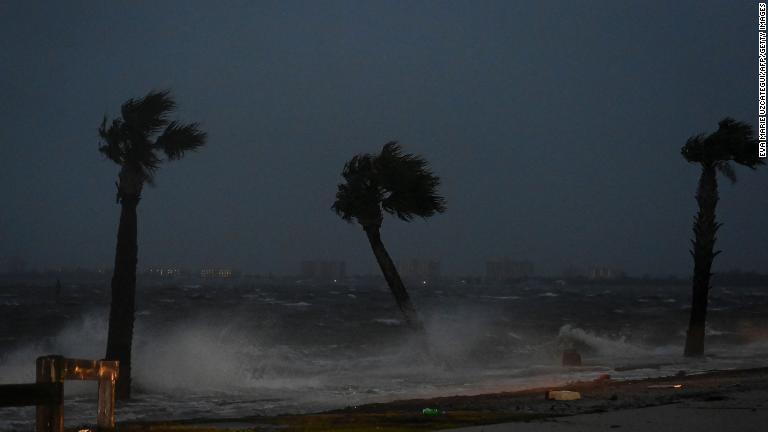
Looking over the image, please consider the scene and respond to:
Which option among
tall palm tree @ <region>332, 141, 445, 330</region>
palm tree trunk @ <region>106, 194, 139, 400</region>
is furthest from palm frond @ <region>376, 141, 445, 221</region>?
palm tree trunk @ <region>106, 194, 139, 400</region>

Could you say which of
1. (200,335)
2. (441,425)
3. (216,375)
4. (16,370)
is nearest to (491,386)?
(216,375)

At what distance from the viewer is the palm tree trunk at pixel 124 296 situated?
67.1 feet

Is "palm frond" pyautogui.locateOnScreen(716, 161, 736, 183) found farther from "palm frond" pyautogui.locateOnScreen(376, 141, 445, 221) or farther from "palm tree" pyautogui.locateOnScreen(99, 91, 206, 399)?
"palm tree" pyautogui.locateOnScreen(99, 91, 206, 399)

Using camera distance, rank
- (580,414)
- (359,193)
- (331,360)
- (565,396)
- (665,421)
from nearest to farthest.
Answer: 1. (665,421)
2. (580,414)
3. (565,396)
4. (359,193)
5. (331,360)

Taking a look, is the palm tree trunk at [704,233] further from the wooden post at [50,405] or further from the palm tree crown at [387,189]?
the wooden post at [50,405]

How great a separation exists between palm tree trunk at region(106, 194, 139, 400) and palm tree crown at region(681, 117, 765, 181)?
16333 mm

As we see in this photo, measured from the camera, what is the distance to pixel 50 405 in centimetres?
941

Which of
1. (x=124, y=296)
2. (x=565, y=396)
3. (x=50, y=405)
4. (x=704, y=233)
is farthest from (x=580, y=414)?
(x=704, y=233)

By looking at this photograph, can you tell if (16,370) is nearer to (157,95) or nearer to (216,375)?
(216,375)

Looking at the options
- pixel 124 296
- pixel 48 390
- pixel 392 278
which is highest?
pixel 392 278

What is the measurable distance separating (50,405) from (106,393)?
1.80m

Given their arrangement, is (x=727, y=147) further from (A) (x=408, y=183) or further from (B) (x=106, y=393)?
(B) (x=106, y=393)

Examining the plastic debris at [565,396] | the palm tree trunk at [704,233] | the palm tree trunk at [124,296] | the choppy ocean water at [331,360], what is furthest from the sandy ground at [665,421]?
the palm tree trunk at [704,233]

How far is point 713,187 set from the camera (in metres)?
28.3
